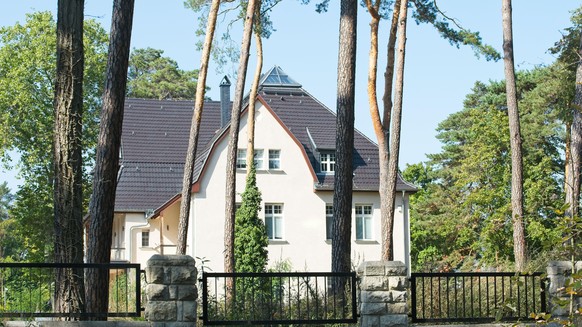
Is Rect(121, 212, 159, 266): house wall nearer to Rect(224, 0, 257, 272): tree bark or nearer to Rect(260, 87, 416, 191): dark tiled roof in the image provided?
Rect(260, 87, 416, 191): dark tiled roof

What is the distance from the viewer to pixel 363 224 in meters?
41.0

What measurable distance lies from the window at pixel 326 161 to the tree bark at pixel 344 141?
877 inches

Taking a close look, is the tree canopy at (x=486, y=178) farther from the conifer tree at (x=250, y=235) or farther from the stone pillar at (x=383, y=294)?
the stone pillar at (x=383, y=294)

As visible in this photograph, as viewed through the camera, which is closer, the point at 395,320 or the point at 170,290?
the point at 170,290

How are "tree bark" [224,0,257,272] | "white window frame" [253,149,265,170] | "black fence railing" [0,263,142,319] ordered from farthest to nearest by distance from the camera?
"white window frame" [253,149,265,170] < "tree bark" [224,0,257,272] < "black fence railing" [0,263,142,319]

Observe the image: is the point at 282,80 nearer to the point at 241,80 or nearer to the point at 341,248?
the point at 241,80

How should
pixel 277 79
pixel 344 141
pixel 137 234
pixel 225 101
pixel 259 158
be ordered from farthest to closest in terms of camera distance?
1. pixel 277 79
2. pixel 225 101
3. pixel 137 234
4. pixel 259 158
5. pixel 344 141

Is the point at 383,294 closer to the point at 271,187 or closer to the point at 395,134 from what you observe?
the point at 395,134

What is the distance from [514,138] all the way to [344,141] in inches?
299

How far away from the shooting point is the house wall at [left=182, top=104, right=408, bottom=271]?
1532 inches

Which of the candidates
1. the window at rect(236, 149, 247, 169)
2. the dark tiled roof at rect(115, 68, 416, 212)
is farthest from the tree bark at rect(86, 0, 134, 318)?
the window at rect(236, 149, 247, 169)

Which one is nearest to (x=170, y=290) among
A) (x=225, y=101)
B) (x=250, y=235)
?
(x=250, y=235)

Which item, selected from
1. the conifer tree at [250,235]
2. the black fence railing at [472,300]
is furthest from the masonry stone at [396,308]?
the conifer tree at [250,235]

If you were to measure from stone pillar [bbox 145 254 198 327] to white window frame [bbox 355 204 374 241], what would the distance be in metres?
27.7
